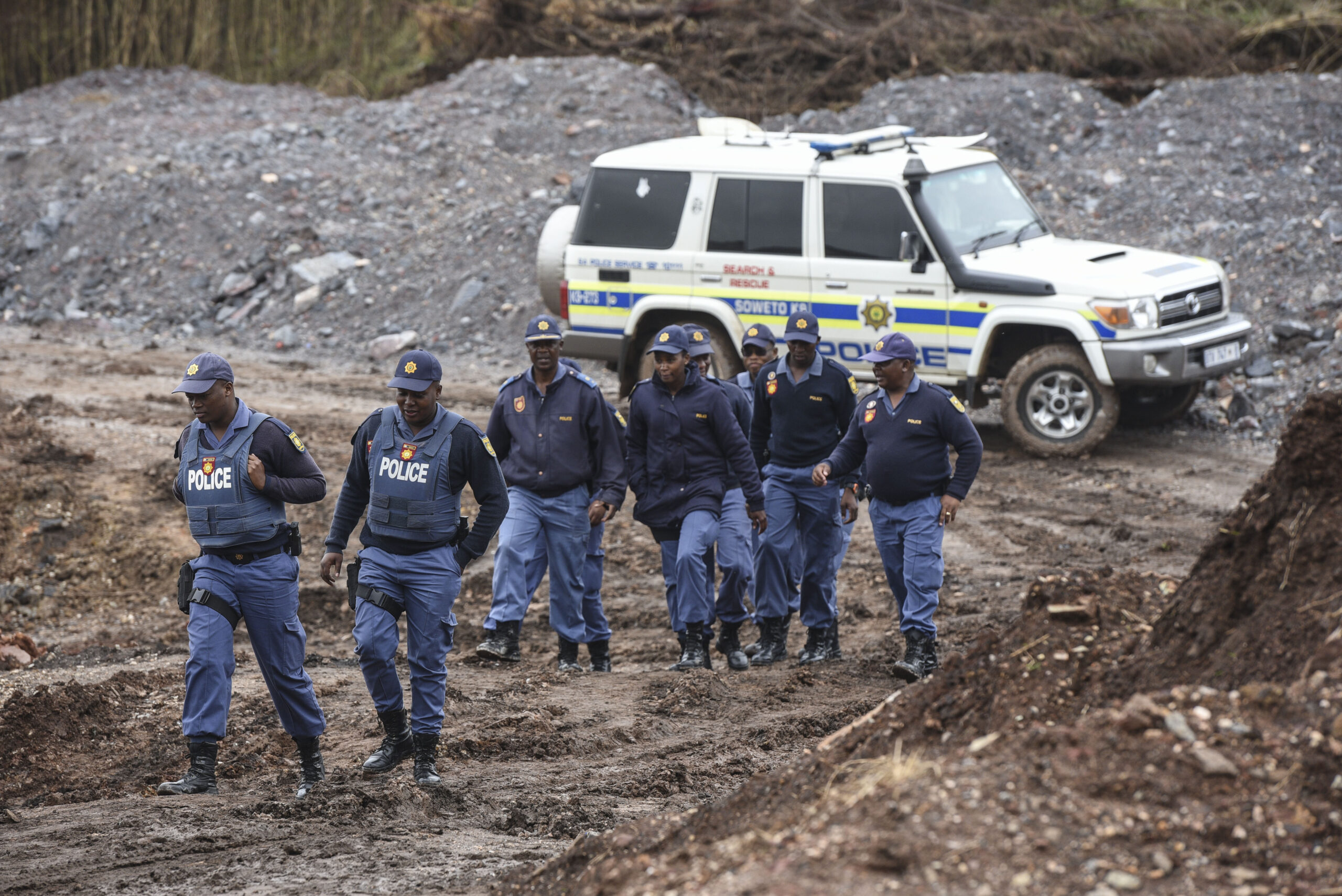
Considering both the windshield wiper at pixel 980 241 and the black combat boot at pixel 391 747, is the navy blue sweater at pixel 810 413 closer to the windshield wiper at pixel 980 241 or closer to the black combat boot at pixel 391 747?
the black combat boot at pixel 391 747

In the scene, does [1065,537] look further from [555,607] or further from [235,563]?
[235,563]

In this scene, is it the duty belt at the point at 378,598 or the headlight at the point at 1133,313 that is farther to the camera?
the headlight at the point at 1133,313

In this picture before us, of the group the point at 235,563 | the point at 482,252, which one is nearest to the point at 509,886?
the point at 235,563

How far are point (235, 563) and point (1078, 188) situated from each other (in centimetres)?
1378

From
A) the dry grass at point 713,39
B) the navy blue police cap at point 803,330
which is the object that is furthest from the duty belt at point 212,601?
the dry grass at point 713,39

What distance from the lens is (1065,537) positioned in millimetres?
9594

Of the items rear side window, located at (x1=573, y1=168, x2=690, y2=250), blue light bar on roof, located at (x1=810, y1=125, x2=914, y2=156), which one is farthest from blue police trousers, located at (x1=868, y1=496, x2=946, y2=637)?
rear side window, located at (x1=573, y1=168, x2=690, y2=250)

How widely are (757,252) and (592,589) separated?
468 cm

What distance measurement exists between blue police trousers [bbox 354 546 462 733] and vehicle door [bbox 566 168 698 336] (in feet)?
20.3

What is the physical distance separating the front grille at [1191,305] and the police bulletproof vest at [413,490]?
7019 millimetres

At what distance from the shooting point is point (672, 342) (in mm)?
7242

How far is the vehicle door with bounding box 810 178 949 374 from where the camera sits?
433 inches

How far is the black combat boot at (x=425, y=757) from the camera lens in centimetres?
563

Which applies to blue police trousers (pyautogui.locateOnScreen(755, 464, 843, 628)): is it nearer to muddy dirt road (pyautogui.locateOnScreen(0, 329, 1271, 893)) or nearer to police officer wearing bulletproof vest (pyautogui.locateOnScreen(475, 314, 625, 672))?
muddy dirt road (pyautogui.locateOnScreen(0, 329, 1271, 893))
